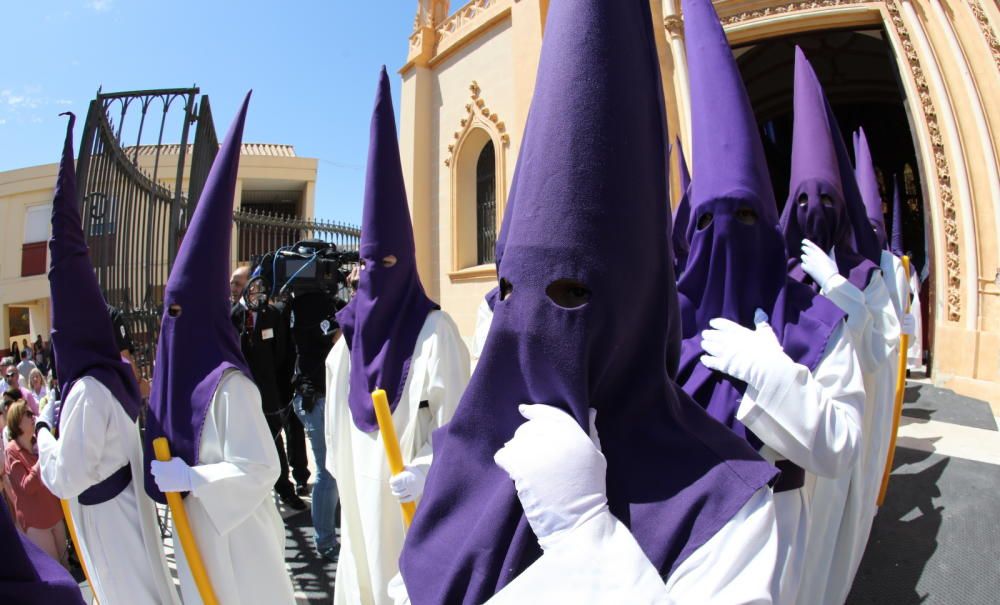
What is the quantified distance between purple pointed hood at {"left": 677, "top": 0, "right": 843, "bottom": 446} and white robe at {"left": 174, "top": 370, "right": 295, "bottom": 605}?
1791 millimetres

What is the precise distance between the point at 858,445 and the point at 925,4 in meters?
8.13

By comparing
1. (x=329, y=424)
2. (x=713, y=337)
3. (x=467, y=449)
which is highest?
(x=713, y=337)

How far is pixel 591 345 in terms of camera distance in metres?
1.08

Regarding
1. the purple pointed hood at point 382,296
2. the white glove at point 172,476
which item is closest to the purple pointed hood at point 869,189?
the purple pointed hood at point 382,296

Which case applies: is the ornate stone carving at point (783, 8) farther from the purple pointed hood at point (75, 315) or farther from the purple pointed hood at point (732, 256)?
the purple pointed hood at point (75, 315)

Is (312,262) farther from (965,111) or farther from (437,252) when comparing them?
(965,111)

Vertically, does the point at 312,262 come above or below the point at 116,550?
above

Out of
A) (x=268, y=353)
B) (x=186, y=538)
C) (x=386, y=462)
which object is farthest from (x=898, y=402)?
(x=268, y=353)

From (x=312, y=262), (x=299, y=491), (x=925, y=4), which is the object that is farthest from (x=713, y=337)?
(x=925, y=4)

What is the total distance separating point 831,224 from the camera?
3820 millimetres

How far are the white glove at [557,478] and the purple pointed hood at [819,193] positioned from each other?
3.20m

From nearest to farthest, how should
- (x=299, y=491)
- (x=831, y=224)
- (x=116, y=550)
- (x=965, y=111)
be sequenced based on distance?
1. (x=116, y=550)
2. (x=831, y=224)
3. (x=299, y=491)
4. (x=965, y=111)

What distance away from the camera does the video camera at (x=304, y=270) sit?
474cm

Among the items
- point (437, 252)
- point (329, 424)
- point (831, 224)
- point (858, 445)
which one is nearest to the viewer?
point (858, 445)
